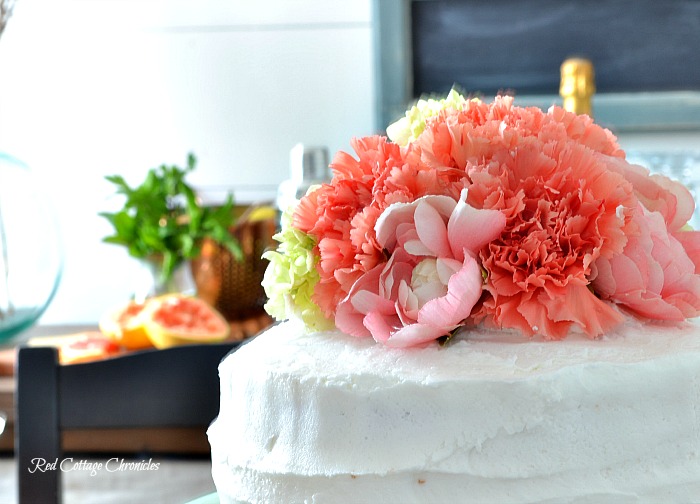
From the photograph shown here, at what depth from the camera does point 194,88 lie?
97.0 inches

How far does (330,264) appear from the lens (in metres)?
0.55

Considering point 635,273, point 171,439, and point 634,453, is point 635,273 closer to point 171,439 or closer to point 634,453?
point 634,453

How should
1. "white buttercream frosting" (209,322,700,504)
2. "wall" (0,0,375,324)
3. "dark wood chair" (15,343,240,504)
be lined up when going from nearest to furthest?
"white buttercream frosting" (209,322,700,504), "dark wood chair" (15,343,240,504), "wall" (0,0,375,324)

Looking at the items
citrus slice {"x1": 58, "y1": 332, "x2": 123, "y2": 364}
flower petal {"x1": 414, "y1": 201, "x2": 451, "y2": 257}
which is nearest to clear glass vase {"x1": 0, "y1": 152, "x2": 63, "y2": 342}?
citrus slice {"x1": 58, "y1": 332, "x2": 123, "y2": 364}

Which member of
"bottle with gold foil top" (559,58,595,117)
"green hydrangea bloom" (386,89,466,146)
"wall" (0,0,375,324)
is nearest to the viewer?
"green hydrangea bloom" (386,89,466,146)

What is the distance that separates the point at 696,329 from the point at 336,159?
0.25 metres

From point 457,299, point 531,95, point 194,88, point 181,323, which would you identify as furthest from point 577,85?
point 194,88

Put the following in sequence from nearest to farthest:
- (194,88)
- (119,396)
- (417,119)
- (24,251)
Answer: (417,119) → (119,396) → (24,251) → (194,88)

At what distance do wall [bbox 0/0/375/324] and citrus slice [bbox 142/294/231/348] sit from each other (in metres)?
0.89

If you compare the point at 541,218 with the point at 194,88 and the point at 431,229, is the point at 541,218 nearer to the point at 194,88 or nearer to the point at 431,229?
the point at 431,229

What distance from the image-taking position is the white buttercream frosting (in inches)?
19.8

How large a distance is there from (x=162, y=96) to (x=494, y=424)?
2113mm

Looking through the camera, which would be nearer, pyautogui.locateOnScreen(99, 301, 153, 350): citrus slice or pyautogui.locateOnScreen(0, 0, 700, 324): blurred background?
pyautogui.locateOnScreen(99, 301, 153, 350): citrus slice

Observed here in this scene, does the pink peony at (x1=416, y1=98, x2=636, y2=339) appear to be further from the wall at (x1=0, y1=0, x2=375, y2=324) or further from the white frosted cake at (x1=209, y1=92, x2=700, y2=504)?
the wall at (x1=0, y1=0, x2=375, y2=324)
